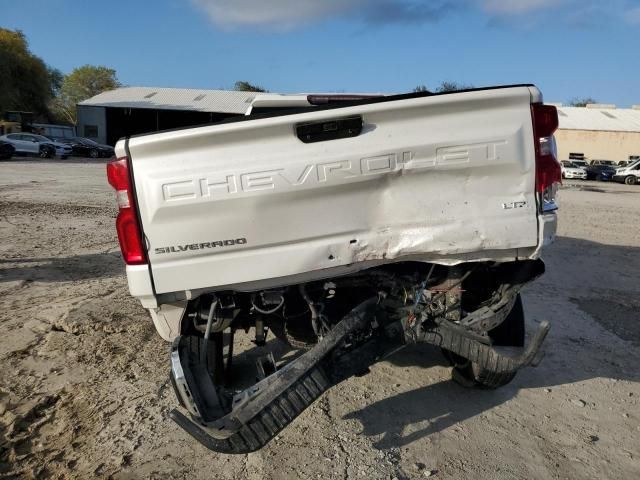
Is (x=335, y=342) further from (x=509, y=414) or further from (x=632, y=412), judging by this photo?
(x=632, y=412)

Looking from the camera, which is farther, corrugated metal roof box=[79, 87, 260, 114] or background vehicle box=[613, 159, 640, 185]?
corrugated metal roof box=[79, 87, 260, 114]

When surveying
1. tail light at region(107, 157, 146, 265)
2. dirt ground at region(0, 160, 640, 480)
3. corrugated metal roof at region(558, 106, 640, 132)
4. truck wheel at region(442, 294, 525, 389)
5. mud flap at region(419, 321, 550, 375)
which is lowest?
dirt ground at region(0, 160, 640, 480)

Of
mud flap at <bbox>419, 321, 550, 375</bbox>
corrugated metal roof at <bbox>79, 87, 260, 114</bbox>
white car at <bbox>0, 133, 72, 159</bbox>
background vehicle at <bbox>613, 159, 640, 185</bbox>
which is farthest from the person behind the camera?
corrugated metal roof at <bbox>79, 87, 260, 114</bbox>

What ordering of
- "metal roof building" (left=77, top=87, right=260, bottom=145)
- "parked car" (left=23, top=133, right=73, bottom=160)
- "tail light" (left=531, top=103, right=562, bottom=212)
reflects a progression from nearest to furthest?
"tail light" (left=531, top=103, right=562, bottom=212), "parked car" (left=23, top=133, right=73, bottom=160), "metal roof building" (left=77, top=87, right=260, bottom=145)

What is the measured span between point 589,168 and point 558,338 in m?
35.4

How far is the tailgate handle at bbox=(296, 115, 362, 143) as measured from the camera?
128 inches

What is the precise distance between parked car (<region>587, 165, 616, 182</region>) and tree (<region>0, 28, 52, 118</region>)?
48220 millimetres

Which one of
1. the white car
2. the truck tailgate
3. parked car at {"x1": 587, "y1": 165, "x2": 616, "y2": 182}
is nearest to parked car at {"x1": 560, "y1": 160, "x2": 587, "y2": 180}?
parked car at {"x1": 587, "y1": 165, "x2": 616, "y2": 182}

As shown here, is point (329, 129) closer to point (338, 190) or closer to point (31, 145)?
point (338, 190)

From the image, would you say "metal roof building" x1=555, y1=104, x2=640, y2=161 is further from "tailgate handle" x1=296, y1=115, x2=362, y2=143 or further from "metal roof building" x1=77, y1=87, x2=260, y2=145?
"tailgate handle" x1=296, y1=115, x2=362, y2=143

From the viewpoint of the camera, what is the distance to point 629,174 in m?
34.7

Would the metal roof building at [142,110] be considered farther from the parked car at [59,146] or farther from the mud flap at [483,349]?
the mud flap at [483,349]

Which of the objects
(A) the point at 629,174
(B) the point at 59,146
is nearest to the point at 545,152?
(A) the point at 629,174

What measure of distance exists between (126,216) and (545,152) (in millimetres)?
2537
